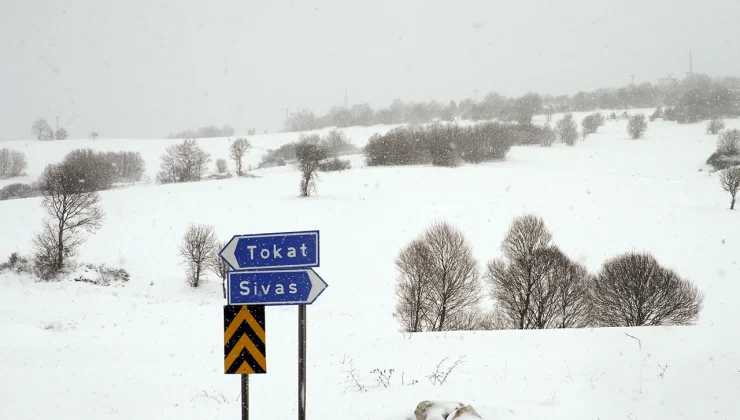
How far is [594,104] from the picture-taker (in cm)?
15162

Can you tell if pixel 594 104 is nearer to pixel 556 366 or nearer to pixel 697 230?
pixel 697 230

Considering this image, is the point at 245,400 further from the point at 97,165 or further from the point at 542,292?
the point at 97,165

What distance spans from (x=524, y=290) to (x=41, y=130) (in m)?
137

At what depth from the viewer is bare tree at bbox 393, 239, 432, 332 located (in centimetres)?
2705

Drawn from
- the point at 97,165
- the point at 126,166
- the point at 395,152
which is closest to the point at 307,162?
the point at 395,152

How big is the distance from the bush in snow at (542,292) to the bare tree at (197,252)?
794 inches

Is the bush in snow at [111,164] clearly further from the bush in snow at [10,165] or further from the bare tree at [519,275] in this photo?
the bare tree at [519,275]

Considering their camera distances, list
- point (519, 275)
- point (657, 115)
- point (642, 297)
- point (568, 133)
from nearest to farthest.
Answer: point (642, 297) → point (519, 275) → point (568, 133) → point (657, 115)

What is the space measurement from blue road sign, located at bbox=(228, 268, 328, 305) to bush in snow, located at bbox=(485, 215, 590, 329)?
77.2 feet

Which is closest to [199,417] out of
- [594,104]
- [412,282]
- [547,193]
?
[412,282]

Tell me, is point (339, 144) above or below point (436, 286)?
above

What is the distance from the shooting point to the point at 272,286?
579 centimetres

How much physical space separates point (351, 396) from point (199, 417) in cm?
309

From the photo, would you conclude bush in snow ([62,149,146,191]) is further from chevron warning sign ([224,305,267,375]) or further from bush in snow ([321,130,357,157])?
chevron warning sign ([224,305,267,375])
